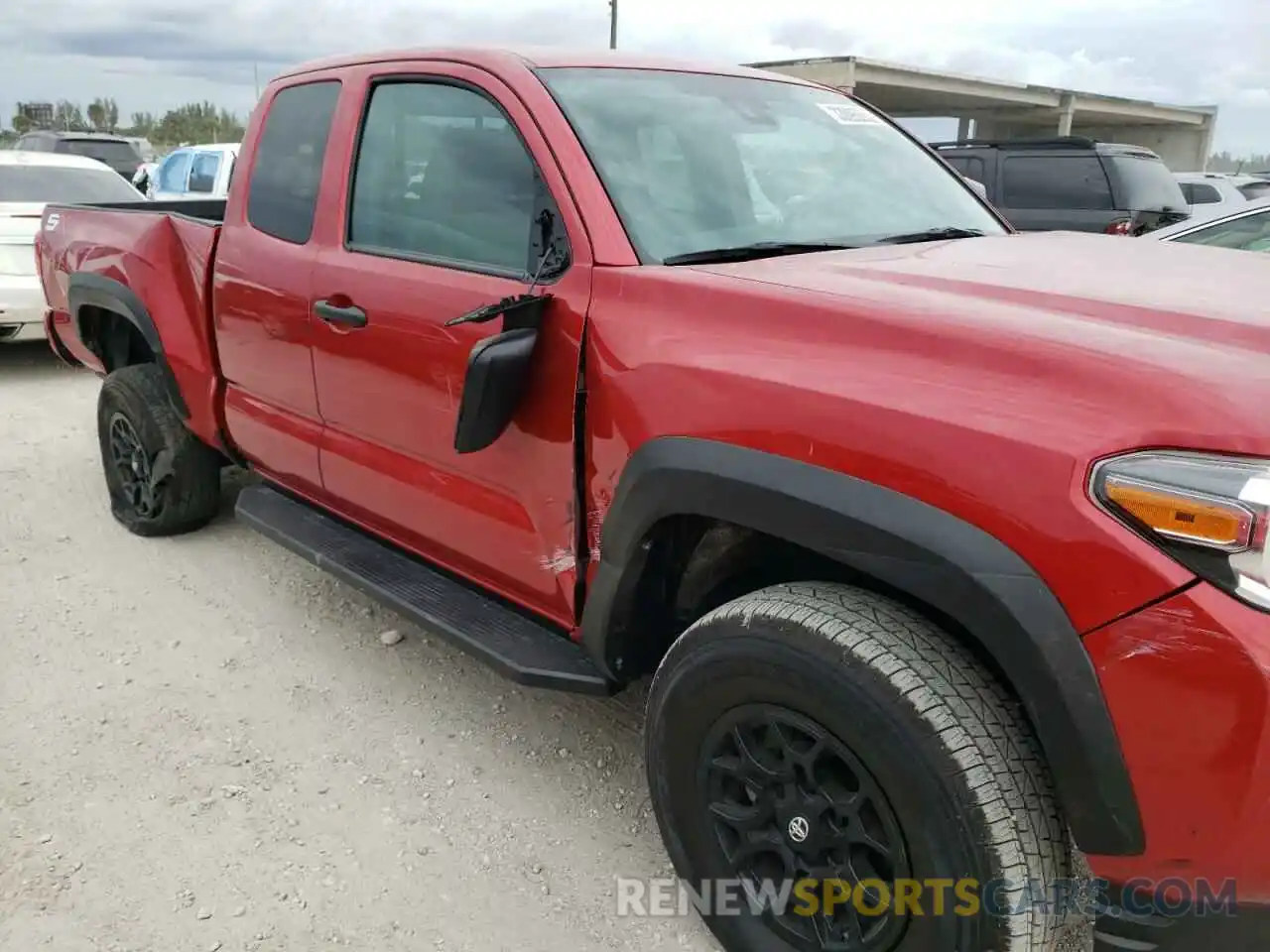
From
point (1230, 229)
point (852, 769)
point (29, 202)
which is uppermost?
point (1230, 229)

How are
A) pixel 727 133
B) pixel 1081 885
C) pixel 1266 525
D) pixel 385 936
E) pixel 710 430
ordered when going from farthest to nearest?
pixel 727 133 < pixel 385 936 < pixel 710 430 < pixel 1081 885 < pixel 1266 525

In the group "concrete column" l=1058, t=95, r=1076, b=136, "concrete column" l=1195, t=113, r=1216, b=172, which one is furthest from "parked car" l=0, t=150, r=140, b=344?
"concrete column" l=1195, t=113, r=1216, b=172

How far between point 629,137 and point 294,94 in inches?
60.7

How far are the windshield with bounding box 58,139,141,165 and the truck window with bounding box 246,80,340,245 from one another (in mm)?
18541

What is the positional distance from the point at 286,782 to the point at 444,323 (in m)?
1.37

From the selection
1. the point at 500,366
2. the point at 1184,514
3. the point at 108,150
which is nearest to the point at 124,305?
the point at 500,366

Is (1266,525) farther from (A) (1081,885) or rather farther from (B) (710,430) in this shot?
(B) (710,430)

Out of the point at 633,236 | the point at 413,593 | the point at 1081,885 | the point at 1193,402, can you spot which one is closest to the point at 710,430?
the point at 633,236

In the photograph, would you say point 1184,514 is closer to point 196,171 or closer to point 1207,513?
point 1207,513

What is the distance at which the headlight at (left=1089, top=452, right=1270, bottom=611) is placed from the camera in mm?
1465

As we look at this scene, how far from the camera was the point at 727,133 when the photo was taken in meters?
2.80

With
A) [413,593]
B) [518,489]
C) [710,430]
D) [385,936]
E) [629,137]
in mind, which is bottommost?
[385,936]

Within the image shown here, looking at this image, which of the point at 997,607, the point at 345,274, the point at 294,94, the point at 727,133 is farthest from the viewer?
the point at 294,94

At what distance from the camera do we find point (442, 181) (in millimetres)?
2889
